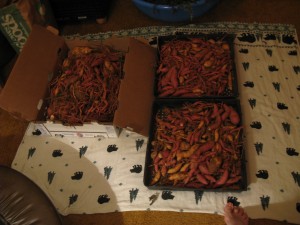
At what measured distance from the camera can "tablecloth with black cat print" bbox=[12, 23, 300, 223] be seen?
3.95 feet

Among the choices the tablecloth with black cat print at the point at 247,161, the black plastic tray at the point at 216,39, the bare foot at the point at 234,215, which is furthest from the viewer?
the black plastic tray at the point at 216,39

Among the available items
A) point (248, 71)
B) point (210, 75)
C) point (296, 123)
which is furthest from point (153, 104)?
point (296, 123)

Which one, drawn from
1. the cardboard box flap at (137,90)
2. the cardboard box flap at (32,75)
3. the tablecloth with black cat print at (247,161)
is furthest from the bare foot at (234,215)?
the cardboard box flap at (32,75)

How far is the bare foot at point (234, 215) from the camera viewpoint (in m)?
1.10

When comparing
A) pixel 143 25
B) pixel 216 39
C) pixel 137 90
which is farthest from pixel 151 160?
pixel 143 25

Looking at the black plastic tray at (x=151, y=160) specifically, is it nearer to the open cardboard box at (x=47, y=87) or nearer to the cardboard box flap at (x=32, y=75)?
the open cardboard box at (x=47, y=87)

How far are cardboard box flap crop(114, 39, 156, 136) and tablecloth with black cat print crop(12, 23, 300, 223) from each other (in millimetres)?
141

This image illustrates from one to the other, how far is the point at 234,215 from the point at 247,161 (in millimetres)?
271

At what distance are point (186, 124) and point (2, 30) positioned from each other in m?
1.14

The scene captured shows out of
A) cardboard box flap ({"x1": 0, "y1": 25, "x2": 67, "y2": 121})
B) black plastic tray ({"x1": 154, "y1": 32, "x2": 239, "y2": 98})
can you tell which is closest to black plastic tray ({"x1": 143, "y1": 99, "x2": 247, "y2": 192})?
black plastic tray ({"x1": 154, "y1": 32, "x2": 239, "y2": 98})

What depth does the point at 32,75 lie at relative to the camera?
53.5 inches

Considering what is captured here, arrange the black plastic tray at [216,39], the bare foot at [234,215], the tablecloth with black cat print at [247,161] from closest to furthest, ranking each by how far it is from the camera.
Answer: the bare foot at [234,215] → the tablecloth with black cat print at [247,161] → the black plastic tray at [216,39]

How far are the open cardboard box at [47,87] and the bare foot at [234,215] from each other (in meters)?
0.48

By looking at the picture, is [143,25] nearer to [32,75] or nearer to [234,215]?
[32,75]
